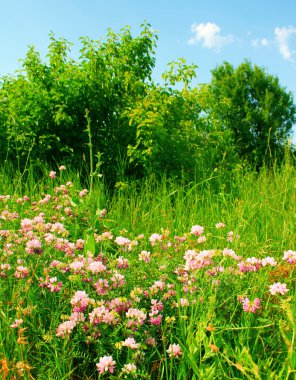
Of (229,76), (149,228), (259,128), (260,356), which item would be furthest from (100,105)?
(229,76)

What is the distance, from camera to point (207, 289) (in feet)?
7.47

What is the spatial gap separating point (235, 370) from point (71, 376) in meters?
0.69

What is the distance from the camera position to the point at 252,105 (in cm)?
1880

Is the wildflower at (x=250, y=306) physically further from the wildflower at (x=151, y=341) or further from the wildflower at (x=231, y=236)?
the wildflower at (x=231, y=236)

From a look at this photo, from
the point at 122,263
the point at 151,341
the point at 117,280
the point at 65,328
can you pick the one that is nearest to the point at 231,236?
the point at 122,263

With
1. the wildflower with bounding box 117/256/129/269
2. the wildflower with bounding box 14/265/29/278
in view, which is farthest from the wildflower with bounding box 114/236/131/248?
the wildflower with bounding box 14/265/29/278

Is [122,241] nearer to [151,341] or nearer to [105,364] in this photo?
[151,341]

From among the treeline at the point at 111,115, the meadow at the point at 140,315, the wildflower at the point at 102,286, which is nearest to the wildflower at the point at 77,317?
the meadow at the point at 140,315

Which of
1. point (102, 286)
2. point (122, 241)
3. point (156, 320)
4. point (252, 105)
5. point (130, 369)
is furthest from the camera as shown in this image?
point (252, 105)

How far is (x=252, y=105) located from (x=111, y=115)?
13.3m

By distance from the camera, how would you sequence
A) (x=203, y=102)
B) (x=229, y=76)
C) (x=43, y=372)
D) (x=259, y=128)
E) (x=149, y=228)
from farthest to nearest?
1. (x=229, y=76)
2. (x=259, y=128)
3. (x=203, y=102)
4. (x=149, y=228)
5. (x=43, y=372)

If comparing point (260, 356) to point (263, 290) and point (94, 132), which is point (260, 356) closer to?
point (263, 290)

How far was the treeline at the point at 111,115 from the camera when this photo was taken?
20.0 ft

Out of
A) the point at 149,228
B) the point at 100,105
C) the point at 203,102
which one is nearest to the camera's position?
the point at 149,228
